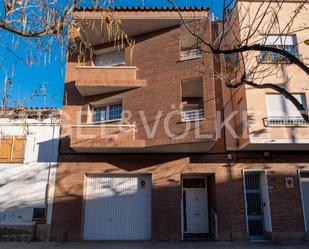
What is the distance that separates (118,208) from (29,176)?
4314mm

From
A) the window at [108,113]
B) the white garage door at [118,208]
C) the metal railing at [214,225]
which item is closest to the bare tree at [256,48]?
the window at [108,113]

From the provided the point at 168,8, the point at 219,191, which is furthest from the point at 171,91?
the point at 219,191

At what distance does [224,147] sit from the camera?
12.9 metres

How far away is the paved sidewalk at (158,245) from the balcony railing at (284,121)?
15.5 ft

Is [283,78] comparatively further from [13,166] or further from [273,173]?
[13,166]

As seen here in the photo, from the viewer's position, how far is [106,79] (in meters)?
13.1

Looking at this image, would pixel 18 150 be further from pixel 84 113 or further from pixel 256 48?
pixel 256 48

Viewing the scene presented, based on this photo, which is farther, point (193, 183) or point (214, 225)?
point (193, 183)

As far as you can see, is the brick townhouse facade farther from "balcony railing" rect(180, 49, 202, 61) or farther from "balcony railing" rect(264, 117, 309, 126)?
"balcony railing" rect(264, 117, 309, 126)

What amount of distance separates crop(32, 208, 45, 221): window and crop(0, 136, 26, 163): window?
7.79ft

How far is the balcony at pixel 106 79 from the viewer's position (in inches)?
508

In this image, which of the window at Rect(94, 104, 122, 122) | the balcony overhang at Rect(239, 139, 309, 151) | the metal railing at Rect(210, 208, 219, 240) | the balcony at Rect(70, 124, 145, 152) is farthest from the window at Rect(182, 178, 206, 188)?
the window at Rect(94, 104, 122, 122)

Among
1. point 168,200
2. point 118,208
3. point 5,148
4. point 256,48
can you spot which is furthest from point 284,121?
point 5,148

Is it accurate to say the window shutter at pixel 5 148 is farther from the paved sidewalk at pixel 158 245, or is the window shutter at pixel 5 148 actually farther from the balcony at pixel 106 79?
the balcony at pixel 106 79
